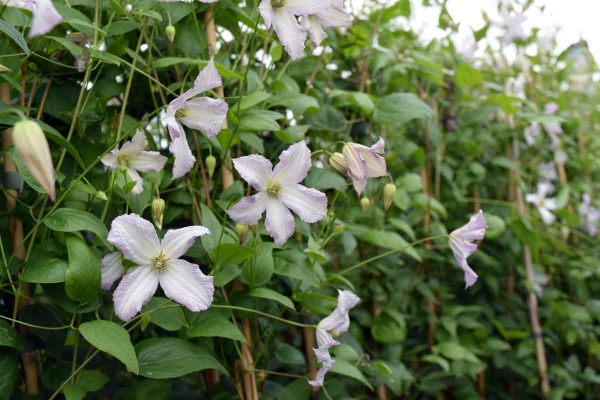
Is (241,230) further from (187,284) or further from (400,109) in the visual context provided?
(400,109)

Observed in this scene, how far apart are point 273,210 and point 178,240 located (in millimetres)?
103

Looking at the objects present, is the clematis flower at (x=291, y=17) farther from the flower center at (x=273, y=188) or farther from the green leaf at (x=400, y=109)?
the green leaf at (x=400, y=109)

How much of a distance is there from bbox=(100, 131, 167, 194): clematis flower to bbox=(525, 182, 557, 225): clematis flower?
3.66 feet

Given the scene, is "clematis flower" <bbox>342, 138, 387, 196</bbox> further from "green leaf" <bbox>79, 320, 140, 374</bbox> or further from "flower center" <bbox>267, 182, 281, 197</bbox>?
"green leaf" <bbox>79, 320, 140, 374</bbox>

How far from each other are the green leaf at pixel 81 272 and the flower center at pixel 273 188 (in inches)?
7.4

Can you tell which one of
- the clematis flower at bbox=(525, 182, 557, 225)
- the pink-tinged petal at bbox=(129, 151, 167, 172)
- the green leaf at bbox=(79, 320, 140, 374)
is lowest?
the clematis flower at bbox=(525, 182, 557, 225)

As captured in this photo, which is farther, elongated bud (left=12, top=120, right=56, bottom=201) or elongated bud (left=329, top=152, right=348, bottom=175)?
elongated bud (left=329, top=152, right=348, bottom=175)

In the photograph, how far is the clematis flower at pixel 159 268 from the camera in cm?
66

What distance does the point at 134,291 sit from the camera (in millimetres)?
667

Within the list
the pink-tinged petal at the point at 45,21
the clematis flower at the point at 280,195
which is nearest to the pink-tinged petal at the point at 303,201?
the clematis flower at the point at 280,195

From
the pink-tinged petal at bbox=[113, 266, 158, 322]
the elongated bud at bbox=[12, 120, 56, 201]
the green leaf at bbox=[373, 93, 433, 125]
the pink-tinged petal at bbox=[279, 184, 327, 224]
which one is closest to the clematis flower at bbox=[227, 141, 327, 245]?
the pink-tinged petal at bbox=[279, 184, 327, 224]

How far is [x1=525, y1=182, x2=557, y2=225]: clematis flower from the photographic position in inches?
65.3

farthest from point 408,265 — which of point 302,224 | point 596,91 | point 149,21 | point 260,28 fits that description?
point 596,91

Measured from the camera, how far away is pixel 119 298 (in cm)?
66
